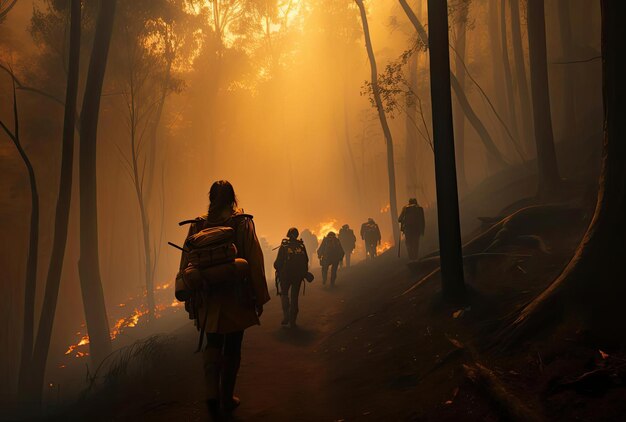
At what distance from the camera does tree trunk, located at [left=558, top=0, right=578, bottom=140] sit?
13.8m

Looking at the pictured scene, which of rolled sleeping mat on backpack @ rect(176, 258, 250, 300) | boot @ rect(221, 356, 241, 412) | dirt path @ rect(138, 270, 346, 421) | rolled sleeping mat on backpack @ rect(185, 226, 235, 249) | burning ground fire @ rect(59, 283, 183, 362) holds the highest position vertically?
rolled sleeping mat on backpack @ rect(185, 226, 235, 249)

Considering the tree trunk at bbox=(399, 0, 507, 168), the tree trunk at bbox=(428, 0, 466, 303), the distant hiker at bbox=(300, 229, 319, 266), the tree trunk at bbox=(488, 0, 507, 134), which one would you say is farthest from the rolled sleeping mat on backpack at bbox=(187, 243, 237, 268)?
the tree trunk at bbox=(488, 0, 507, 134)

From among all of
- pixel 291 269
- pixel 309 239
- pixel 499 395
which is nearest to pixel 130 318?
pixel 309 239

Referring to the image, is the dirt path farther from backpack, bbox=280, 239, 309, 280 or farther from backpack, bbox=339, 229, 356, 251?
backpack, bbox=339, 229, 356, 251

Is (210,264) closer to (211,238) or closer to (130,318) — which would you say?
(211,238)

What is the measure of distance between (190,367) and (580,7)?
76.2ft

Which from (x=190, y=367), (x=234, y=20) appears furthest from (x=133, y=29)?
(x=190, y=367)

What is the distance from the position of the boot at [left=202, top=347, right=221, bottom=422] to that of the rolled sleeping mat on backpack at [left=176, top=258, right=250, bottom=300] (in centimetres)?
55

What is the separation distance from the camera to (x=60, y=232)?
11672 mm

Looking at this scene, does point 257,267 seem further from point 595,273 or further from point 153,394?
point 595,273

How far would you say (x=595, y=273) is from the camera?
→ 3.63 metres

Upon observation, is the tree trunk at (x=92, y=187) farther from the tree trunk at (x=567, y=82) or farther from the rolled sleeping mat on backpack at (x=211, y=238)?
the tree trunk at (x=567, y=82)

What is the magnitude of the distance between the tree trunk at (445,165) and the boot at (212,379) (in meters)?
3.43

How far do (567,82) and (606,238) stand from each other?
45.8 ft
